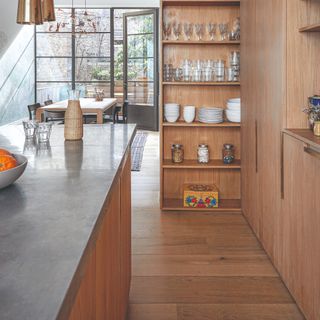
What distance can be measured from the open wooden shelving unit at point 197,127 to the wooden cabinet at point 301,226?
1.64 metres

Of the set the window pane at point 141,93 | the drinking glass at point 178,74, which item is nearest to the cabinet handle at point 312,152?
the drinking glass at point 178,74

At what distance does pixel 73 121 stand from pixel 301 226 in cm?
121

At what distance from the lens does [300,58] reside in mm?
2635

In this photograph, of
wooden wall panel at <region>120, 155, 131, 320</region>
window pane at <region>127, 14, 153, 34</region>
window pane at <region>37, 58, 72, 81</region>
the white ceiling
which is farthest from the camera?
window pane at <region>37, 58, 72, 81</region>

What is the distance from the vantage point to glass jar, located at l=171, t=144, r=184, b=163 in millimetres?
4320

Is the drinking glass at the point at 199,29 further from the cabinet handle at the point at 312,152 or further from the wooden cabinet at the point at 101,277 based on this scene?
the wooden cabinet at the point at 101,277

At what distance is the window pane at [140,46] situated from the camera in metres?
10.3

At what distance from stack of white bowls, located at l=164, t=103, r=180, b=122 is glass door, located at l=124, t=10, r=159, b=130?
5980mm

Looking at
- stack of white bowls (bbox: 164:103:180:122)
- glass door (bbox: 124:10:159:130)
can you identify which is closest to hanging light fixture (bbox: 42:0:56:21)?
stack of white bowls (bbox: 164:103:180:122)

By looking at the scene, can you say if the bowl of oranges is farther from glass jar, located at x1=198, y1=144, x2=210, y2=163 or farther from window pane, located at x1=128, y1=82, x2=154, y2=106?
window pane, located at x1=128, y1=82, x2=154, y2=106

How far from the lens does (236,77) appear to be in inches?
168

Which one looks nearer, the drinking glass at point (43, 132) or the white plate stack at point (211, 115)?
the drinking glass at point (43, 132)

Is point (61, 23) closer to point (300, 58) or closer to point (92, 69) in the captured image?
point (92, 69)

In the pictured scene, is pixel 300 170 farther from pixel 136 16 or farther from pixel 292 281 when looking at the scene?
pixel 136 16
